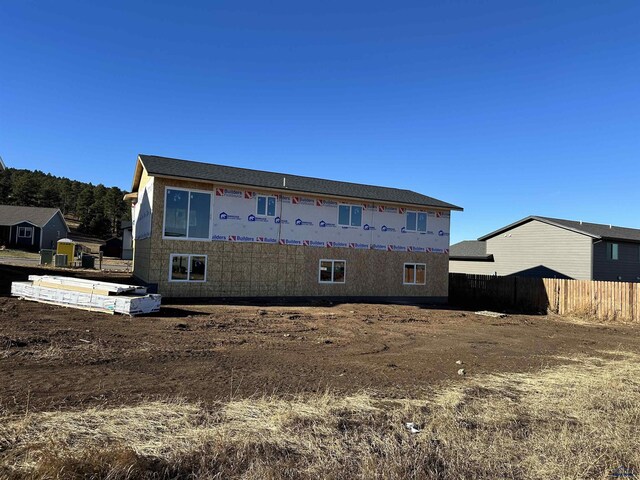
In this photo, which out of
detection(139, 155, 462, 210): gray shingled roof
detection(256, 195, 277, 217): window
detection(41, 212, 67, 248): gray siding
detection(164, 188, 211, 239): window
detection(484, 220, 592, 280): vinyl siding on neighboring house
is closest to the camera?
detection(164, 188, 211, 239): window

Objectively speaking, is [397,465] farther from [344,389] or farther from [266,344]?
[266,344]

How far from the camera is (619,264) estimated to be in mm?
30172

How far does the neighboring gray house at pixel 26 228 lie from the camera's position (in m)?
51.2

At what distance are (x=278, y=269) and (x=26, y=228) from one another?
4475cm

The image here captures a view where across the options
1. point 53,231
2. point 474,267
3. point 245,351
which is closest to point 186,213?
point 245,351

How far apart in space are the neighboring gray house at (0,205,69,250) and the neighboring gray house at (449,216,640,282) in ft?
162

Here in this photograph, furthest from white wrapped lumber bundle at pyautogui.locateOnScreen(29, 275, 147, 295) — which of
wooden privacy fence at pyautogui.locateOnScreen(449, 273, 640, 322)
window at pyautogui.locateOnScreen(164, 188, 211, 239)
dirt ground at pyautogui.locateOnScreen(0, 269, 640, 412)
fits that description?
wooden privacy fence at pyautogui.locateOnScreen(449, 273, 640, 322)

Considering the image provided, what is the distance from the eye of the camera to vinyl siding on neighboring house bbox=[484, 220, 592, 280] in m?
29.1

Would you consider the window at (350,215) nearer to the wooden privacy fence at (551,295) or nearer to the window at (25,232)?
the wooden privacy fence at (551,295)

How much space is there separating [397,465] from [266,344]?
22.8 ft

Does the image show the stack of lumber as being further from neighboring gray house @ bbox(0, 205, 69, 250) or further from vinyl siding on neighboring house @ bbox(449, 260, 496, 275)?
neighboring gray house @ bbox(0, 205, 69, 250)

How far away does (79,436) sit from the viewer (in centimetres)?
442

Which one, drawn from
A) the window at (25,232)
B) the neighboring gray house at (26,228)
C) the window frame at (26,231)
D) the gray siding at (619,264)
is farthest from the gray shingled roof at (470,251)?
the window at (25,232)

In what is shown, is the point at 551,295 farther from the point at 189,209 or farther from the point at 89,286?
the point at 89,286
